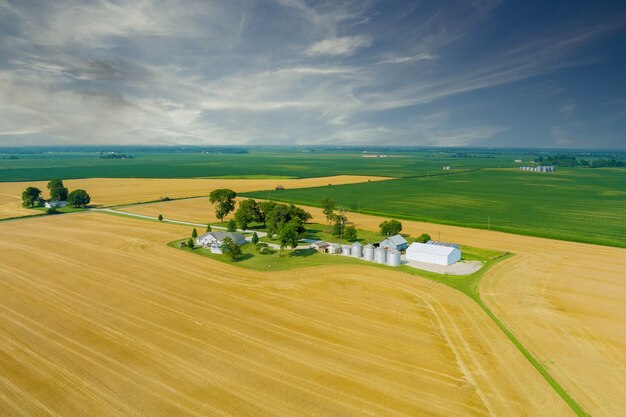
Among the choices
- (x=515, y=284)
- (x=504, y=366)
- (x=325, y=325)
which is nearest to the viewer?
(x=504, y=366)

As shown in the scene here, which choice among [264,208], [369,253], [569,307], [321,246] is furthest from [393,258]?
[264,208]

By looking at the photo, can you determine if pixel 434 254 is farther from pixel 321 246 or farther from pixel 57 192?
pixel 57 192

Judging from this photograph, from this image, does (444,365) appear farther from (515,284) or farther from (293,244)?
(293,244)

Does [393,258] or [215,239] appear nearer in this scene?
[393,258]

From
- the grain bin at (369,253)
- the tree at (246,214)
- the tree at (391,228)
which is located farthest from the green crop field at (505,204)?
the grain bin at (369,253)


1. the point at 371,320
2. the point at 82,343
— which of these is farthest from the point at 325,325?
the point at 82,343

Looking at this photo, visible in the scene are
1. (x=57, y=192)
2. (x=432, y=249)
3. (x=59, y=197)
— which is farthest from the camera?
(x=59, y=197)

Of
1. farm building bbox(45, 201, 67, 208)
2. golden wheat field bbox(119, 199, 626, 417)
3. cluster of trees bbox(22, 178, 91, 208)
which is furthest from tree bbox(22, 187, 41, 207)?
golden wheat field bbox(119, 199, 626, 417)
